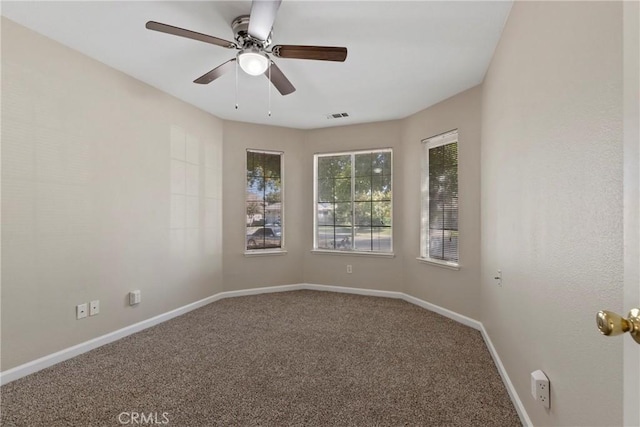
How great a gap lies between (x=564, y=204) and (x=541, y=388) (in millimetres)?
859

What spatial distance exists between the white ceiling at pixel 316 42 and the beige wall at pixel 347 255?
86 centimetres

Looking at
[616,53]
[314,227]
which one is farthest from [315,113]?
[616,53]

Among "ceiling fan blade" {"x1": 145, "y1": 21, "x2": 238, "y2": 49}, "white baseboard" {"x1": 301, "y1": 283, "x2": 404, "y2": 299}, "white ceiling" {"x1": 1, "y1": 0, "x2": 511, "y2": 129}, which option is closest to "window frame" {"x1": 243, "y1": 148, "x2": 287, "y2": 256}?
"white baseboard" {"x1": 301, "y1": 283, "x2": 404, "y2": 299}

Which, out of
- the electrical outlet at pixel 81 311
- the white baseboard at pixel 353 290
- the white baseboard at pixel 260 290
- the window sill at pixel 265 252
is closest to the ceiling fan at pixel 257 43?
the electrical outlet at pixel 81 311

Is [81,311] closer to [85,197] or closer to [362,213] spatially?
[85,197]

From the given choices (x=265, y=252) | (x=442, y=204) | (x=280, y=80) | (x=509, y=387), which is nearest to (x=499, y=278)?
(x=509, y=387)

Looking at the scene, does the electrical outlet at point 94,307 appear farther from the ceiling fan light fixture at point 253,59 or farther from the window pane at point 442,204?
the window pane at point 442,204

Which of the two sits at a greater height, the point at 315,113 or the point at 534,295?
the point at 315,113

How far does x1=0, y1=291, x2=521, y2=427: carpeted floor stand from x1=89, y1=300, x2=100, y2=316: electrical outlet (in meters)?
0.32

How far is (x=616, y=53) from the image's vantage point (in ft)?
2.99

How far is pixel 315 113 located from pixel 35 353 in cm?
365

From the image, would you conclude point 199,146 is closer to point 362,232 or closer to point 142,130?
point 142,130

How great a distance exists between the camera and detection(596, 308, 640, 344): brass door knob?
577 millimetres

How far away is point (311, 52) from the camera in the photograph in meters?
2.07
